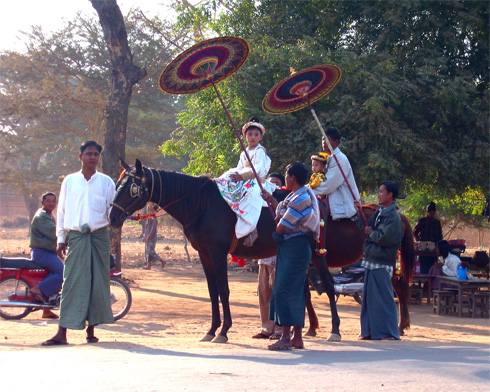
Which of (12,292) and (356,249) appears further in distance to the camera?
(12,292)

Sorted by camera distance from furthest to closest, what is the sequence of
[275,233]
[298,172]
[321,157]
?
[321,157]
[275,233]
[298,172]

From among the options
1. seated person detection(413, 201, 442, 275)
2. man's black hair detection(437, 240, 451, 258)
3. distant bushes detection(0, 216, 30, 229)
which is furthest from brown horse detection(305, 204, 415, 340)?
distant bushes detection(0, 216, 30, 229)

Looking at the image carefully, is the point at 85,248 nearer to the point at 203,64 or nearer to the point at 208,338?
the point at 208,338

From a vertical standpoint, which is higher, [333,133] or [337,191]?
[333,133]

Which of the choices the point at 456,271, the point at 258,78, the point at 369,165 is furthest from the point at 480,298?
the point at 258,78

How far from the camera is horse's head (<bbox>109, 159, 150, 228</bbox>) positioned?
7098 mm

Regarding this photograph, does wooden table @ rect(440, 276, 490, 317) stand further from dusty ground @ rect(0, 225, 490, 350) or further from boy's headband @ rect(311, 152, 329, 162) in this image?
boy's headband @ rect(311, 152, 329, 162)

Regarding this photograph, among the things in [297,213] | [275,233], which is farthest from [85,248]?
[297,213]

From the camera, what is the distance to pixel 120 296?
1012 centimetres

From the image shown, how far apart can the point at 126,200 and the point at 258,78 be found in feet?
23.2

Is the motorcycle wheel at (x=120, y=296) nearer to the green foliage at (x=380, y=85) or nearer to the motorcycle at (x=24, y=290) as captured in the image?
the motorcycle at (x=24, y=290)

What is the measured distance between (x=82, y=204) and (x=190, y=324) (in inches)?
138

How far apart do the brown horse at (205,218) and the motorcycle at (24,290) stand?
2.79m

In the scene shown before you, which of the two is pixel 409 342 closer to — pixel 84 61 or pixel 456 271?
pixel 456 271
